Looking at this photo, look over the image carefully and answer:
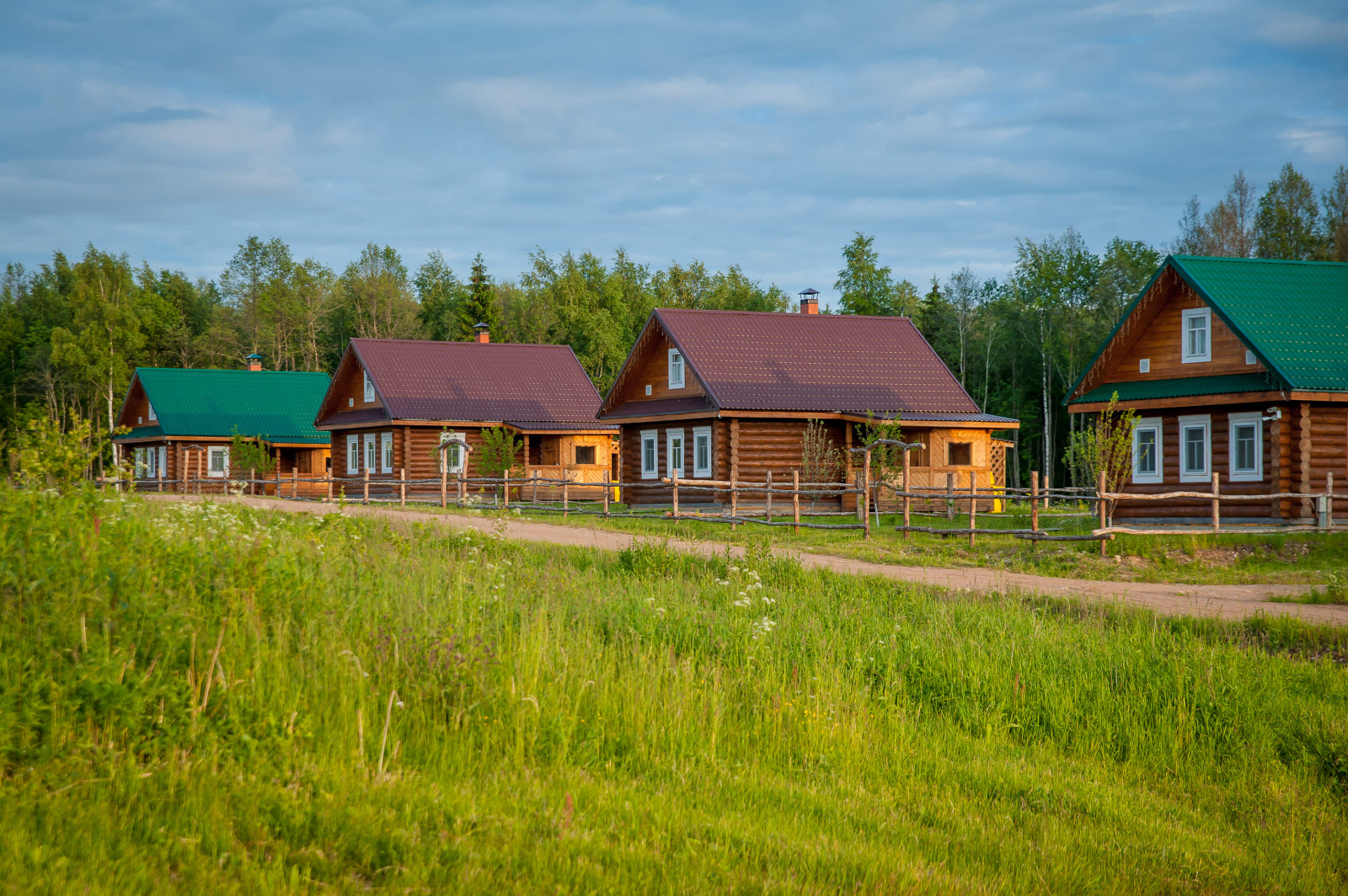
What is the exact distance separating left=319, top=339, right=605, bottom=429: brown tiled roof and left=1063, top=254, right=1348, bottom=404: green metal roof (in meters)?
19.4

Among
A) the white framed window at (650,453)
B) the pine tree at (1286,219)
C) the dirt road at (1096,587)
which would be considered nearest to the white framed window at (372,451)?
the white framed window at (650,453)

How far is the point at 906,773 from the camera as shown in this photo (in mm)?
6496

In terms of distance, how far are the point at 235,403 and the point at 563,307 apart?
75.5 ft

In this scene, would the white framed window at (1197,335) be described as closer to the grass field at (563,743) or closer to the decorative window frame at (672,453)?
the decorative window frame at (672,453)

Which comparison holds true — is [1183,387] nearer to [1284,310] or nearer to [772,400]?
[1284,310]

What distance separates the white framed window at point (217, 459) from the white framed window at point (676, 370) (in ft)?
77.3

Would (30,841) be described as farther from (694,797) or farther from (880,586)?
(880,586)

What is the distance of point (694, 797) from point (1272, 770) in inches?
165

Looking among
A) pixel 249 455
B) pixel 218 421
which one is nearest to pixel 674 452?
pixel 249 455

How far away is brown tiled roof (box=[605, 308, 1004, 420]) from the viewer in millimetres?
30453

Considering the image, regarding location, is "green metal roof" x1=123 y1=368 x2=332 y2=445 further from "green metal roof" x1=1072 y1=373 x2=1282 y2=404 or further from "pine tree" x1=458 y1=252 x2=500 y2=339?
"green metal roof" x1=1072 y1=373 x2=1282 y2=404

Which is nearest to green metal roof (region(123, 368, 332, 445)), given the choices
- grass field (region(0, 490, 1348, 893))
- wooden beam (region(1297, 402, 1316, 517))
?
wooden beam (region(1297, 402, 1316, 517))

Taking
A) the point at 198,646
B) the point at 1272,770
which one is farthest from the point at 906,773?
the point at 198,646

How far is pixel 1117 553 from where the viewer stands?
17812mm
